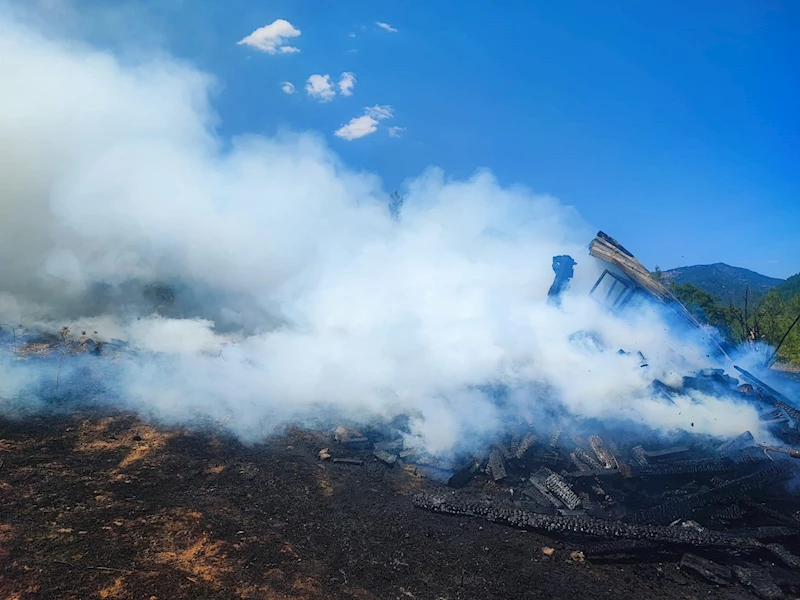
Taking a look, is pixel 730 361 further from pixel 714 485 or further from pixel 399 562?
pixel 399 562

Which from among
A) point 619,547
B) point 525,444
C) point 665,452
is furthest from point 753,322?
point 619,547

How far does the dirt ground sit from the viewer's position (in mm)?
5676

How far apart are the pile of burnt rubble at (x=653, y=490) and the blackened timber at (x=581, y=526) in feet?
0.05

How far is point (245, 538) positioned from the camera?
654 centimetres

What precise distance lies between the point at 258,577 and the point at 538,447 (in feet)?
19.6

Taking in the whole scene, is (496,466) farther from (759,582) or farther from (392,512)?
(759,582)

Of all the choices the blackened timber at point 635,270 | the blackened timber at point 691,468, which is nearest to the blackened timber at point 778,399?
the blackened timber at point 635,270

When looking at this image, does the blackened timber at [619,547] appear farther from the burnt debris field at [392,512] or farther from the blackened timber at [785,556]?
the blackened timber at [785,556]

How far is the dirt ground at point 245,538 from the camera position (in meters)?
5.68

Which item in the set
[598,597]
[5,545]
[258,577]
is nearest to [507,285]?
[598,597]

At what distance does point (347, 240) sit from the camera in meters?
17.5

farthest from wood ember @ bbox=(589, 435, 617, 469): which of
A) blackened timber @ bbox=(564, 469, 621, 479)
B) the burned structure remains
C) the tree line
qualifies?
the tree line

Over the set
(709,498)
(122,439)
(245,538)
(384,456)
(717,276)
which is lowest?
(122,439)

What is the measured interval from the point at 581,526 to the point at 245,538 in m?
5.25
